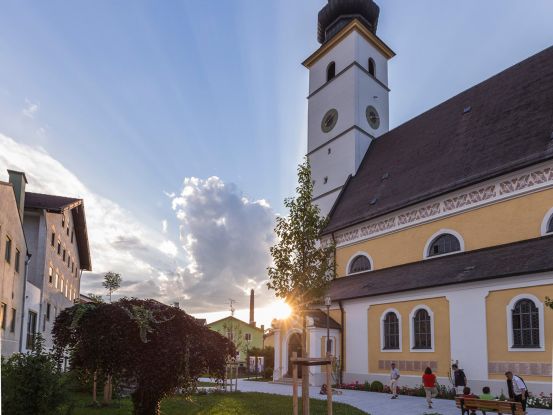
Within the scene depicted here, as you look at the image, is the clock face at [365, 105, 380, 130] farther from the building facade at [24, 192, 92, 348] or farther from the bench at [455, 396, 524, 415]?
the bench at [455, 396, 524, 415]

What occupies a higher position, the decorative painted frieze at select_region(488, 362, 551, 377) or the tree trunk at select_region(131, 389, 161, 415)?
the tree trunk at select_region(131, 389, 161, 415)

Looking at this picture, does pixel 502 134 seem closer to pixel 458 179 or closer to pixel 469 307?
pixel 458 179

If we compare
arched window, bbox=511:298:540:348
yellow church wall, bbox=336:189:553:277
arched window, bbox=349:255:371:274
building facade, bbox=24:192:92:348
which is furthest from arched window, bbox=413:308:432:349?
building facade, bbox=24:192:92:348

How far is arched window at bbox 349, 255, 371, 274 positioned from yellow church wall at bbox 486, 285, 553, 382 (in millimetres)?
9694

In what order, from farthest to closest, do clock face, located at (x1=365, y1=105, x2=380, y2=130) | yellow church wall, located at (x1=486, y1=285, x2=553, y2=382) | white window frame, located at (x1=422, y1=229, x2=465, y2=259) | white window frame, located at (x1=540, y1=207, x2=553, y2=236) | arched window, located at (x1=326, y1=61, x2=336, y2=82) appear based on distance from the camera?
arched window, located at (x1=326, y1=61, x2=336, y2=82), clock face, located at (x1=365, y1=105, x2=380, y2=130), white window frame, located at (x1=422, y1=229, x2=465, y2=259), white window frame, located at (x1=540, y1=207, x2=553, y2=236), yellow church wall, located at (x1=486, y1=285, x2=553, y2=382)

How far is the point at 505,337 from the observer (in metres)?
18.0

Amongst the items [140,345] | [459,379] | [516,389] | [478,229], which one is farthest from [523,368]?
[140,345]

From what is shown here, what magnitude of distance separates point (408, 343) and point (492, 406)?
32.3ft

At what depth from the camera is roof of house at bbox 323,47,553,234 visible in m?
21.8

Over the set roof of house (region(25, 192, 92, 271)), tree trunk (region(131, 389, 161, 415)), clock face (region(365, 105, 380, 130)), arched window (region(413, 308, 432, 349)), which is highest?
clock face (region(365, 105, 380, 130))

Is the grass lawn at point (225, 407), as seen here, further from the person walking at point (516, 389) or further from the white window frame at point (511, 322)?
the white window frame at point (511, 322)

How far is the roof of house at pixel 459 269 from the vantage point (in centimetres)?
1791

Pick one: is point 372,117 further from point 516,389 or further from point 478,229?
point 516,389

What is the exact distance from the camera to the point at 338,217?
3156 centimetres
